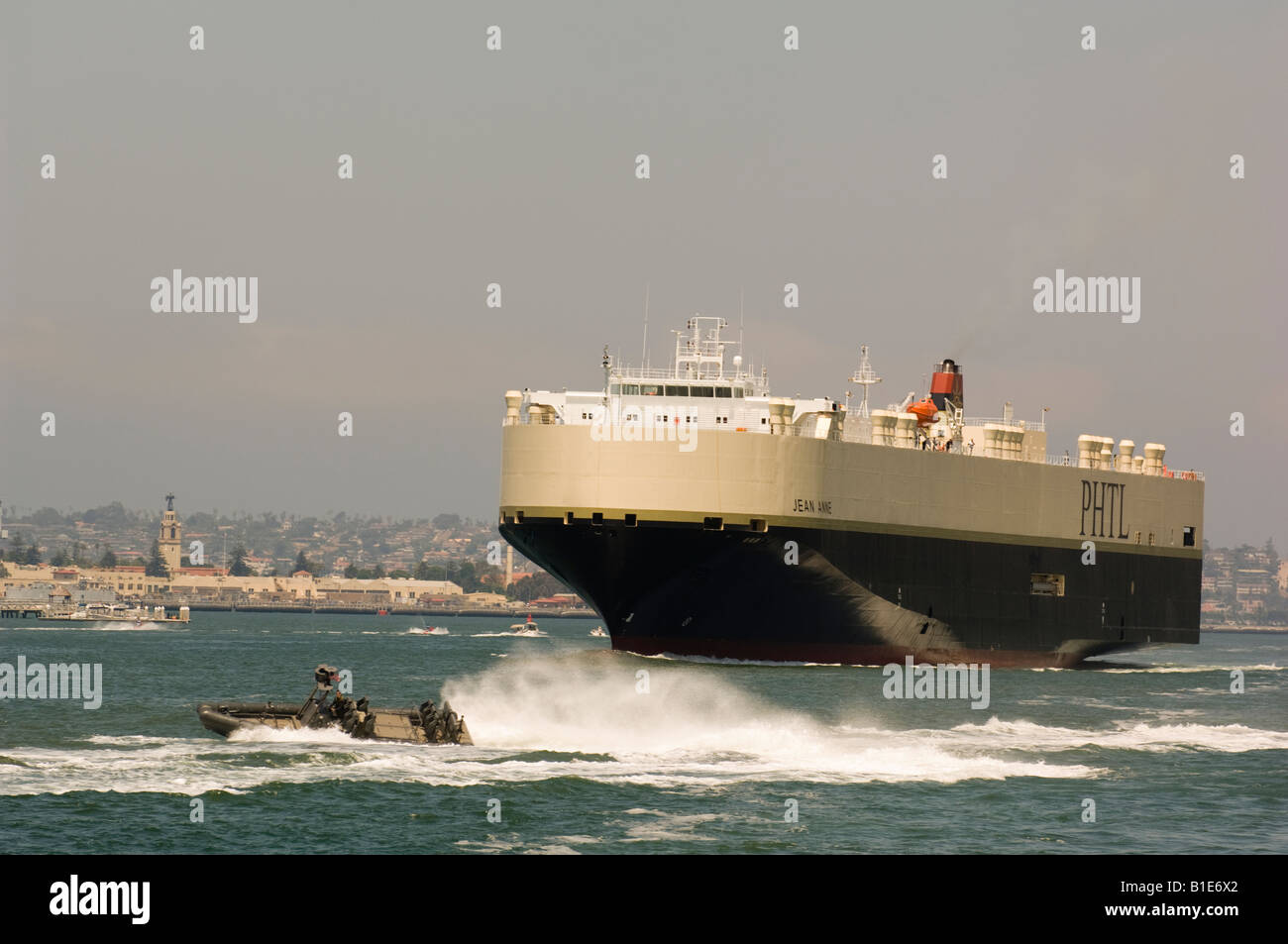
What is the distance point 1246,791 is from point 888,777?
8.25 metres

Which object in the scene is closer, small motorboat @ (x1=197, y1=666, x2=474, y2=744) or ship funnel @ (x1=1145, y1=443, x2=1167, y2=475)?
small motorboat @ (x1=197, y1=666, x2=474, y2=744)

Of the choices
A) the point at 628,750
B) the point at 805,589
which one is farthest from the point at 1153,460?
the point at 628,750

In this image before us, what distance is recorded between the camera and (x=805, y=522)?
75.1 metres

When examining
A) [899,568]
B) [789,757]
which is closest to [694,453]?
[899,568]

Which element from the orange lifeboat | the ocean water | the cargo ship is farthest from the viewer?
the orange lifeboat

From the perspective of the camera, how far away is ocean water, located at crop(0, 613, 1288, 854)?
106 ft

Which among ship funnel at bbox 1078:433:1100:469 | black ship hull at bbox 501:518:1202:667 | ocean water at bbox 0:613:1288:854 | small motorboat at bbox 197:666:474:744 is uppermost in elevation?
ship funnel at bbox 1078:433:1100:469

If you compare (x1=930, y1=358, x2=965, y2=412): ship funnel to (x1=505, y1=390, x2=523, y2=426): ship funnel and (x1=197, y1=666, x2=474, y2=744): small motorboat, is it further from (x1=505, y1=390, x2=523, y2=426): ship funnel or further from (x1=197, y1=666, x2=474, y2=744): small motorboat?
(x1=197, y1=666, x2=474, y2=744): small motorboat

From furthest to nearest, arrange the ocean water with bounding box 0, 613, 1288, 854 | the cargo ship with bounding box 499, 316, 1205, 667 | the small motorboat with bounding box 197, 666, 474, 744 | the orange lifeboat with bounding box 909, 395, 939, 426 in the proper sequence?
the orange lifeboat with bounding box 909, 395, 939, 426 < the cargo ship with bounding box 499, 316, 1205, 667 < the small motorboat with bounding box 197, 666, 474, 744 < the ocean water with bounding box 0, 613, 1288, 854

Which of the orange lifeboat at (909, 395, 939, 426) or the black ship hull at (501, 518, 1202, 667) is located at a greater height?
the orange lifeboat at (909, 395, 939, 426)

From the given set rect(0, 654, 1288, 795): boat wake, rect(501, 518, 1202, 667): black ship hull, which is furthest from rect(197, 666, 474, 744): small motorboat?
rect(501, 518, 1202, 667): black ship hull

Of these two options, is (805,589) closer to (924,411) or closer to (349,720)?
(924,411)

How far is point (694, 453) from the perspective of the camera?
242 ft

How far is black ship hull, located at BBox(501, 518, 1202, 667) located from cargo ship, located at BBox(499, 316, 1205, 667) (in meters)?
0.09
